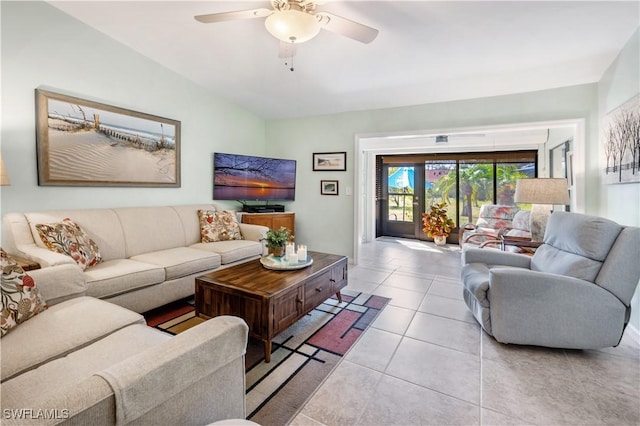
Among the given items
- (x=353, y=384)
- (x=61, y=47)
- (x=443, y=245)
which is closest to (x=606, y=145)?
(x=353, y=384)

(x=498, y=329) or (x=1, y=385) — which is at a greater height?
(x=1, y=385)

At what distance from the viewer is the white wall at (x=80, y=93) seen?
2514 millimetres

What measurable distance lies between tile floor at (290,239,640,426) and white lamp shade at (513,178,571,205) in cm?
131

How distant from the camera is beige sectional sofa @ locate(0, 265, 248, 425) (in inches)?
28.6

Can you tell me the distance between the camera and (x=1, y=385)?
3.53ft

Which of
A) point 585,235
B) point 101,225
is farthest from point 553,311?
point 101,225

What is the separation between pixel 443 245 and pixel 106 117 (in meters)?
6.13

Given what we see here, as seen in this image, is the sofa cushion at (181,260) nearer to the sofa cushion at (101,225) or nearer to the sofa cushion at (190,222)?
the sofa cushion at (101,225)

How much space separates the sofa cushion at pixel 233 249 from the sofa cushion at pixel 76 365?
5.65 feet

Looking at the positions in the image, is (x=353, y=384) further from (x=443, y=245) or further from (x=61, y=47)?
(x=443, y=245)

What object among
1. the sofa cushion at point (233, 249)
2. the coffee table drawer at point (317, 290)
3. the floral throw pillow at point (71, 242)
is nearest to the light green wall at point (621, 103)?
the coffee table drawer at point (317, 290)

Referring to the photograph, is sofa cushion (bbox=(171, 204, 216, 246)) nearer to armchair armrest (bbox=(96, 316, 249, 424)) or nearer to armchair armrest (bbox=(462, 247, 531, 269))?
armchair armrest (bbox=(96, 316, 249, 424))

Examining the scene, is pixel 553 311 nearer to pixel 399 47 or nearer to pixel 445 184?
pixel 399 47

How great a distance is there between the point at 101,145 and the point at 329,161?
2961mm
